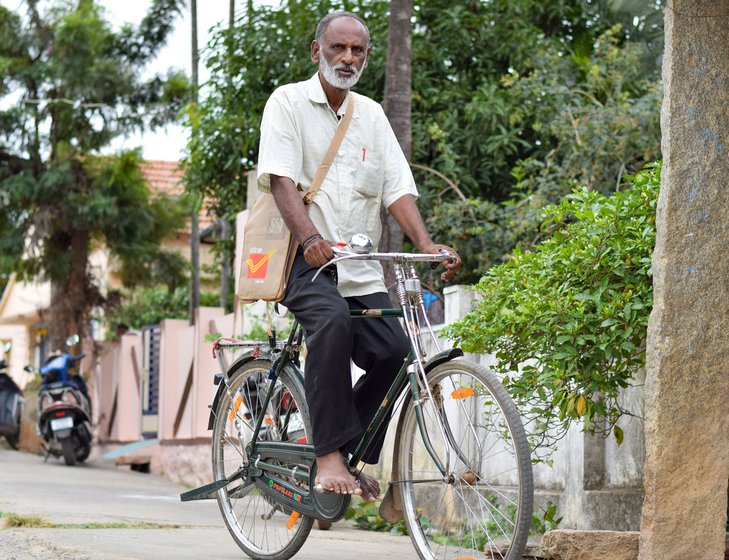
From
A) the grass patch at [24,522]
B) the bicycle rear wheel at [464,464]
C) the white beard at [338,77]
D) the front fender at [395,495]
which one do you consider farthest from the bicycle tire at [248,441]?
the white beard at [338,77]

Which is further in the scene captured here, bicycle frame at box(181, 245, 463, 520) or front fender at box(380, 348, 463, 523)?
front fender at box(380, 348, 463, 523)

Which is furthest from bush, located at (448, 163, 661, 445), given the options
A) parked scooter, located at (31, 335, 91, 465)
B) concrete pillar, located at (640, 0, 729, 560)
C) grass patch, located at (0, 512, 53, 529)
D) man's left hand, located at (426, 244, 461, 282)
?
parked scooter, located at (31, 335, 91, 465)

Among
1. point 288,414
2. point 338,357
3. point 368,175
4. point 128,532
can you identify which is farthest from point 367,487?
point 128,532

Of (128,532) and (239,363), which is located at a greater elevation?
(239,363)

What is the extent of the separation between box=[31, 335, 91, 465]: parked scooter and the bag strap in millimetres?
9622

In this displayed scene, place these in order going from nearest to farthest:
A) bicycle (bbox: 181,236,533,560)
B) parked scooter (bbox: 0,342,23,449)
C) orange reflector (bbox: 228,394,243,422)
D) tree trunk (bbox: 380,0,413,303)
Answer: bicycle (bbox: 181,236,533,560) → orange reflector (bbox: 228,394,243,422) → tree trunk (bbox: 380,0,413,303) → parked scooter (bbox: 0,342,23,449)

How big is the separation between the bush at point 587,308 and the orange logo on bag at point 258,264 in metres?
1.05

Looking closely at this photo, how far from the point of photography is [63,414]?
45.2 ft

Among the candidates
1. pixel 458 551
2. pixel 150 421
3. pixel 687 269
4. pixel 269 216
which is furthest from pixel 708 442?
pixel 150 421

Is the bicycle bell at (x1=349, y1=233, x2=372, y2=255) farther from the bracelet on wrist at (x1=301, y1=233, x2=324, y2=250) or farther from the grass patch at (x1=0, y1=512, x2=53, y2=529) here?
the grass patch at (x1=0, y1=512, x2=53, y2=529)

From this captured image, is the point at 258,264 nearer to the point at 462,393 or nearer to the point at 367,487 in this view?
the point at 367,487

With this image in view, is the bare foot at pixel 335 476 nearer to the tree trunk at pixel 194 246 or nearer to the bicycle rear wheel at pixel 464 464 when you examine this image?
the bicycle rear wheel at pixel 464 464

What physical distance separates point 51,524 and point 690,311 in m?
3.27

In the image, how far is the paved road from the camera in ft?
16.3
